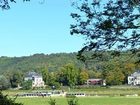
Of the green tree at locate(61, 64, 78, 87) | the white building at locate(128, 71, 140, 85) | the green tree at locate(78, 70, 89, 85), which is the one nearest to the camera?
the white building at locate(128, 71, 140, 85)

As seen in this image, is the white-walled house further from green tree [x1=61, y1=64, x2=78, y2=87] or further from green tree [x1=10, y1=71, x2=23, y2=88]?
green tree [x1=61, y1=64, x2=78, y2=87]

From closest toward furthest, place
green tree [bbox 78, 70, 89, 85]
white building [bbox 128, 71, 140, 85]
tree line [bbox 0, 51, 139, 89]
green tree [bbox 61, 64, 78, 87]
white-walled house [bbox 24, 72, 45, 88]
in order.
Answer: tree line [bbox 0, 51, 139, 89], white building [bbox 128, 71, 140, 85], green tree [bbox 61, 64, 78, 87], green tree [bbox 78, 70, 89, 85], white-walled house [bbox 24, 72, 45, 88]

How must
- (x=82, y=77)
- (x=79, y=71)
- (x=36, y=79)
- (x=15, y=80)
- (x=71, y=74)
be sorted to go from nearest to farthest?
(x=71, y=74) → (x=79, y=71) → (x=82, y=77) → (x=15, y=80) → (x=36, y=79)

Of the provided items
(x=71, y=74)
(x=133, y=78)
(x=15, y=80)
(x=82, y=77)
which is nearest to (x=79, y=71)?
(x=82, y=77)

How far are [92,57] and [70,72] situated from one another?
103 metres

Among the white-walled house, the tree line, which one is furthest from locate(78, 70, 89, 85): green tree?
the white-walled house

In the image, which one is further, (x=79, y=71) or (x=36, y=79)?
(x=36, y=79)

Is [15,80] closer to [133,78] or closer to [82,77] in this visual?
[82,77]

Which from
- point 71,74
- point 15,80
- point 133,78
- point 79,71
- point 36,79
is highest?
point 79,71

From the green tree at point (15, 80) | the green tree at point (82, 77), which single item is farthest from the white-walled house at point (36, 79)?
the green tree at point (82, 77)

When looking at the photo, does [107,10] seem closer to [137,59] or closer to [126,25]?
[126,25]

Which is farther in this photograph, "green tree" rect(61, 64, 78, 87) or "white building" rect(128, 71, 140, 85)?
"green tree" rect(61, 64, 78, 87)

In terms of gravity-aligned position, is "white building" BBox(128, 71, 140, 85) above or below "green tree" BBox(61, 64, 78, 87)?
below

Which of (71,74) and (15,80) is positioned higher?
(71,74)
